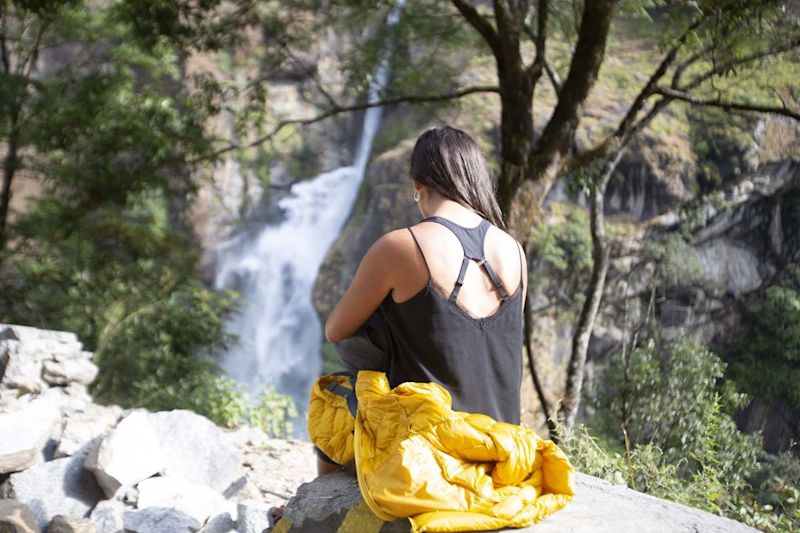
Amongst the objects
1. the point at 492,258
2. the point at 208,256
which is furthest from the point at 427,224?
the point at 208,256

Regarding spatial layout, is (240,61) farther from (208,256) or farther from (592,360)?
(592,360)

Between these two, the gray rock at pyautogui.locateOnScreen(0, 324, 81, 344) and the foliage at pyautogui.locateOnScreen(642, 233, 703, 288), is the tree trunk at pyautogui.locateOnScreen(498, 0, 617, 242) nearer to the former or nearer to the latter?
the gray rock at pyautogui.locateOnScreen(0, 324, 81, 344)

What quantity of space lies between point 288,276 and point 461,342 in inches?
591

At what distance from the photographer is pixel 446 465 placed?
191cm

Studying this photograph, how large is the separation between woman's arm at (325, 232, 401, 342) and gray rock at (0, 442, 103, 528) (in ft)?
5.41

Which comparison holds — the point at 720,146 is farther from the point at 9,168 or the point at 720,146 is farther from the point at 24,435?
the point at 24,435

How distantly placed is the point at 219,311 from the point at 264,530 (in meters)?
5.69

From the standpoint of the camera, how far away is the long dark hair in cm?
223

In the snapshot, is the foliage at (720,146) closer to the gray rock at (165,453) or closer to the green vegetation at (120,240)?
the green vegetation at (120,240)

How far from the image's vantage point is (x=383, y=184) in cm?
1428

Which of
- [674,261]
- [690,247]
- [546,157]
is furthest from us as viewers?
[690,247]

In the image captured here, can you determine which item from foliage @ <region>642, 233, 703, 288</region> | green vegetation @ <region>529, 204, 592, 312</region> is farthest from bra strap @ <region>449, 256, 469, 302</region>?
foliage @ <region>642, 233, 703, 288</region>

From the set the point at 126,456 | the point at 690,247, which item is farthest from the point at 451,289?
the point at 690,247

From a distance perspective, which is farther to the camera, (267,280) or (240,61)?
(240,61)
